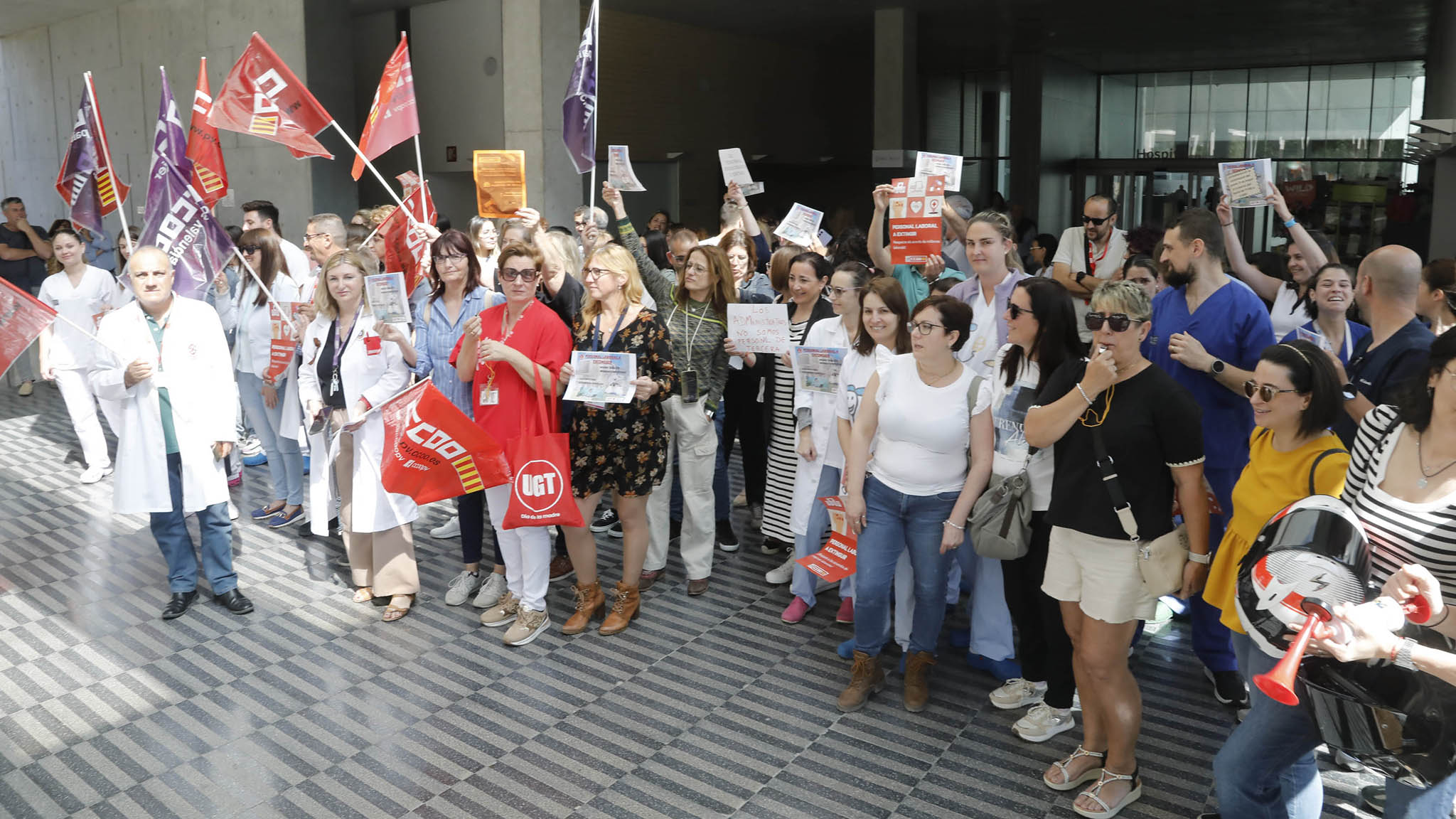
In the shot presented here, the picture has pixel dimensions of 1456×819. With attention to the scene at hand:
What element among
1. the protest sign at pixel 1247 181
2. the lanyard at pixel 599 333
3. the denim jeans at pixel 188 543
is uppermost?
the protest sign at pixel 1247 181

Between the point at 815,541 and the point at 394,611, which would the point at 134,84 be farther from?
the point at 815,541

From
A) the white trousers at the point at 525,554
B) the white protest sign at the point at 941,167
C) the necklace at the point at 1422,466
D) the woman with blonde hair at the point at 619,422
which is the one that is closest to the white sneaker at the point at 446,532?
the white trousers at the point at 525,554

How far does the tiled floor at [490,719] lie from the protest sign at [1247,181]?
7.23 ft

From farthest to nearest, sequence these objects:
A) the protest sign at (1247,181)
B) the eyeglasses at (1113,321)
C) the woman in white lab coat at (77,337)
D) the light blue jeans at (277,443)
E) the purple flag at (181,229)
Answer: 1. the woman in white lab coat at (77,337)
2. the light blue jeans at (277,443)
3. the purple flag at (181,229)
4. the protest sign at (1247,181)
5. the eyeglasses at (1113,321)

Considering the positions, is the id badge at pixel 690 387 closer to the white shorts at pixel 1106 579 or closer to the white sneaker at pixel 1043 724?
the white sneaker at pixel 1043 724

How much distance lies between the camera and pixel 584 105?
20.3ft

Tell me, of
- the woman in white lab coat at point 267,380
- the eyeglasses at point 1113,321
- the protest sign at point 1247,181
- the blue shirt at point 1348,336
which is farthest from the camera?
the woman in white lab coat at point 267,380

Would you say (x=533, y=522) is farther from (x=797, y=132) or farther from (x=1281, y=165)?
(x=1281, y=165)

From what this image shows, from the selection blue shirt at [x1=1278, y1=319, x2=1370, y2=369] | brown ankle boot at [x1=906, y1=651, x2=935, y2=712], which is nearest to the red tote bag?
brown ankle boot at [x1=906, y1=651, x2=935, y2=712]

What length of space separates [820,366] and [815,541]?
2.93ft

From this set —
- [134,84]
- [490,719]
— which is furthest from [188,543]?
[134,84]

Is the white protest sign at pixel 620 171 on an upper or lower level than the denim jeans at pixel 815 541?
upper

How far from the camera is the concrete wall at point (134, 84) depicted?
44.9 ft

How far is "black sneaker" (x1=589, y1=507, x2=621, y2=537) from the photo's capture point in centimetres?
672
